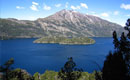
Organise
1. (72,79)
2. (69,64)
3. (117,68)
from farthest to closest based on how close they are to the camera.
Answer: (69,64), (72,79), (117,68)

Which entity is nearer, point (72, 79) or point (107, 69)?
point (107, 69)

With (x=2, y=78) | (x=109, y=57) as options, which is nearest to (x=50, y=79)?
(x=2, y=78)

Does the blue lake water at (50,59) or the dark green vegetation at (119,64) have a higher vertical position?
the dark green vegetation at (119,64)

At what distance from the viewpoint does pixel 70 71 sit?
58.2ft

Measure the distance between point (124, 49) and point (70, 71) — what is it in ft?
24.6

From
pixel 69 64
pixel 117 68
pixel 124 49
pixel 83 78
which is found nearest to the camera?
pixel 117 68

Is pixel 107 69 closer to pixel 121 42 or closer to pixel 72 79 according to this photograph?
pixel 121 42

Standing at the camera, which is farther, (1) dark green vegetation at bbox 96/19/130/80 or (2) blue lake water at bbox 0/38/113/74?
(2) blue lake water at bbox 0/38/113/74

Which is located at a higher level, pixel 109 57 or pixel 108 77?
pixel 109 57

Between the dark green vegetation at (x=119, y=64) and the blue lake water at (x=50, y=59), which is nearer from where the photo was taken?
the dark green vegetation at (x=119, y=64)

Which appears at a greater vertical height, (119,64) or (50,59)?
(119,64)

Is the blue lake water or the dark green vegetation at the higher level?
the dark green vegetation

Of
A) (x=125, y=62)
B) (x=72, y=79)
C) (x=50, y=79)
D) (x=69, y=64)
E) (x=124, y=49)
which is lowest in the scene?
(x=50, y=79)

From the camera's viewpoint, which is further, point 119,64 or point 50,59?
point 50,59
